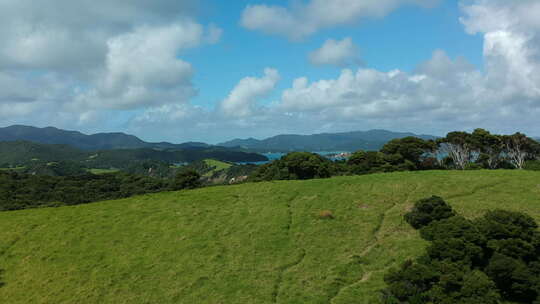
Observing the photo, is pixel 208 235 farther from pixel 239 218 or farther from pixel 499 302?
pixel 499 302

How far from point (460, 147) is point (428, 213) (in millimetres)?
63901

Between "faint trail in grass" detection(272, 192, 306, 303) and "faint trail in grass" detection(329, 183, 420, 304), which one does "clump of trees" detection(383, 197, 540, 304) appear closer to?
"faint trail in grass" detection(329, 183, 420, 304)

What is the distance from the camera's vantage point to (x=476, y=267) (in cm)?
2056

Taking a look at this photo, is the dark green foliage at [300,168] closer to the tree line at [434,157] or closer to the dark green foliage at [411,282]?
the tree line at [434,157]

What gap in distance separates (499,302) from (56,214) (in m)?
41.5

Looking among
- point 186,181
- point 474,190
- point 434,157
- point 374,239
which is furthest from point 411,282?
point 434,157

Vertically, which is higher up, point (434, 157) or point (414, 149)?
point (414, 149)

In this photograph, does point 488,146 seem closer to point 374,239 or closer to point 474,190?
point 474,190

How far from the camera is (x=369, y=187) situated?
123ft

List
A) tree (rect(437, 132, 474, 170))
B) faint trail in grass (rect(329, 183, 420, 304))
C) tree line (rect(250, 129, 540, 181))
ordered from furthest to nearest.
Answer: tree (rect(437, 132, 474, 170)) → tree line (rect(250, 129, 540, 181)) → faint trail in grass (rect(329, 183, 420, 304))

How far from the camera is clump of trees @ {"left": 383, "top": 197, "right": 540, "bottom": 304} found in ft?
59.4

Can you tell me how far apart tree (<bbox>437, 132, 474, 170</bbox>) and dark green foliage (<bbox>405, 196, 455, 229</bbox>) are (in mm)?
59422

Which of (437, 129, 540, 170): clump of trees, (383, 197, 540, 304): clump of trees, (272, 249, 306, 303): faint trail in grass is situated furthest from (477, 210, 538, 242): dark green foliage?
(437, 129, 540, 170): clump of trees

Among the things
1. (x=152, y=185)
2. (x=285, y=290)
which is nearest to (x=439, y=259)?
(x=285, y=290)
